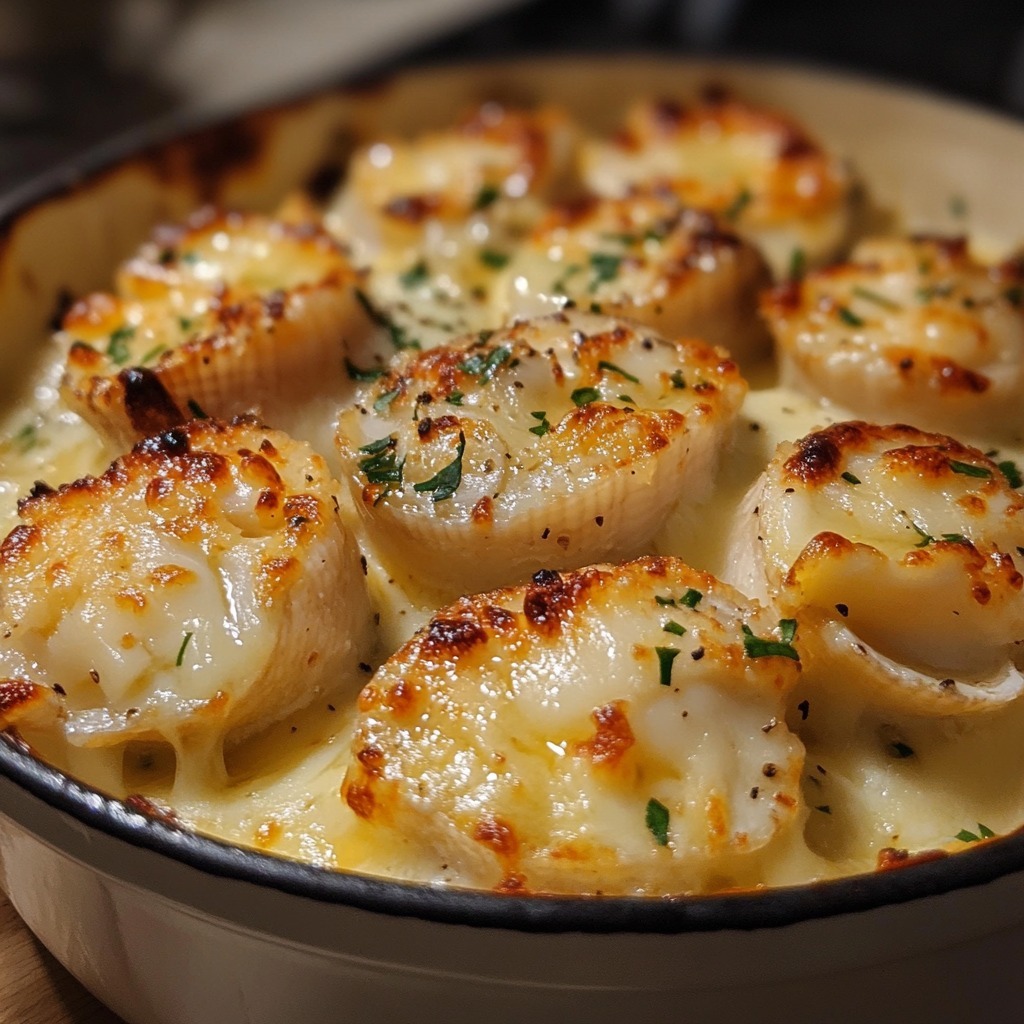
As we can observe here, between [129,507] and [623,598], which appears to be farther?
[129,507]

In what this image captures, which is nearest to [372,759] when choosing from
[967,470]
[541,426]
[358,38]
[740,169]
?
[541,426]

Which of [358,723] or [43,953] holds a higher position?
[358,723]

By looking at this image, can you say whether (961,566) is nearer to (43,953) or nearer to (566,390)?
(566,390)

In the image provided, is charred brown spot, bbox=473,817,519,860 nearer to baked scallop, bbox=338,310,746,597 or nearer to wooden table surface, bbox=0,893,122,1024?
baked scallop, bbox=338,310,746,597

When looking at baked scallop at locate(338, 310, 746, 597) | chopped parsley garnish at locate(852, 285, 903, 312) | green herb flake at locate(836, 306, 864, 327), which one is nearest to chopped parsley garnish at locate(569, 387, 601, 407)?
baked scallop at locate(338, 310, 746, 597)

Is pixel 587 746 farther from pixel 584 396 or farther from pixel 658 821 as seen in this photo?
pixel 584 396

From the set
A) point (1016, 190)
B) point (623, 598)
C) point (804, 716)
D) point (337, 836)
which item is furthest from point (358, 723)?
point (1016, 190)

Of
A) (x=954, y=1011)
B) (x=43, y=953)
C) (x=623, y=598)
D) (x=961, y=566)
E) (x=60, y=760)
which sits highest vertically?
(x=961, y=566)
